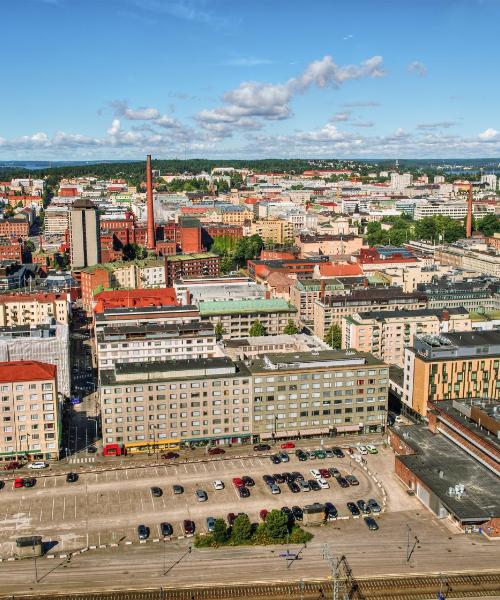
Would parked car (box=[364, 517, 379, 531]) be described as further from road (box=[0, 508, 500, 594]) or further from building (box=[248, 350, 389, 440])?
building (box=[248, 350, 389, 440])

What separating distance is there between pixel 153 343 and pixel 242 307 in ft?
79.7

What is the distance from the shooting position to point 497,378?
237 ft

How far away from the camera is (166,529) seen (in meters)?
50.1

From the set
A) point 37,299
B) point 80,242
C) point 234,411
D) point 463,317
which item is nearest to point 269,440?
point 234,411

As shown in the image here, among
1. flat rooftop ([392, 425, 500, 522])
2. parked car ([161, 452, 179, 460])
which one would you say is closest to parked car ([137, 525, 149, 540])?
parked car ([161, 452, 179, 460])

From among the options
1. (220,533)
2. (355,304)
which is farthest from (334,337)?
(220,533)

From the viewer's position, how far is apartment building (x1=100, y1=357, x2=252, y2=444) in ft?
210

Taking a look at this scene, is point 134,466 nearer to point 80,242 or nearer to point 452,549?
point 452,549

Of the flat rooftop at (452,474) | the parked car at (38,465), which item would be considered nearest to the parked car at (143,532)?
the parked car at (38,465)

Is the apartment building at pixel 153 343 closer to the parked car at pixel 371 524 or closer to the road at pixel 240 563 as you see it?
the parked car at pixel 371 524

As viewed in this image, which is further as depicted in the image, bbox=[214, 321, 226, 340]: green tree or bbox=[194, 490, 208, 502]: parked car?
bbox=[214, 321, 226, 340]: green tree

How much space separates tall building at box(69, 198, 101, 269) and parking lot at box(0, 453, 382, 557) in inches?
3463

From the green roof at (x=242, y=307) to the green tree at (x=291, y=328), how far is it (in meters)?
1.81

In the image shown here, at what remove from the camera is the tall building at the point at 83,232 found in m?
141
